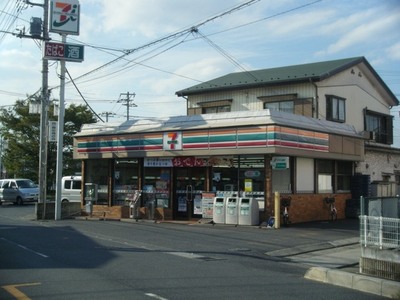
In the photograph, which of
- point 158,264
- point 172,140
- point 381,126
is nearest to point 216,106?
point 172,140

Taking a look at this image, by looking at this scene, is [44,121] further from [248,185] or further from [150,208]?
[248,185]

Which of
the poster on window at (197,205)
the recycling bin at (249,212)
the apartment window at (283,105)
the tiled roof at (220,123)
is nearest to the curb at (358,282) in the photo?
the recycling bin at (249,212)

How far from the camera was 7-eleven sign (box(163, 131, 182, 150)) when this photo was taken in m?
21.5

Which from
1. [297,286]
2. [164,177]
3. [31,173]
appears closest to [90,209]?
[164,177]

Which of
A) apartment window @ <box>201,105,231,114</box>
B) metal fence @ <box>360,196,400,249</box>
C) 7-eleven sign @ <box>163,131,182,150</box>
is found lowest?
metal fence @ <box>360,196,400,249</box>

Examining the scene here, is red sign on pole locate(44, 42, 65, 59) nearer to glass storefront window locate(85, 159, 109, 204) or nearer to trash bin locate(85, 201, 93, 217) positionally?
glass storefront window locate(85, 159, 109, 204)

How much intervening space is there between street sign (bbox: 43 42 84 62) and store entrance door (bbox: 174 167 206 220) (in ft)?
24.6

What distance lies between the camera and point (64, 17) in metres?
24.0

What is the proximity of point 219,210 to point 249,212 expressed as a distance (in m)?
1.39

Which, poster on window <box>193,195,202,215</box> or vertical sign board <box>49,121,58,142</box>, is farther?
vertical sign board <box>49,121,58,142</box>

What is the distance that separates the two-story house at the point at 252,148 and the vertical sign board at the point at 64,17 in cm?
527

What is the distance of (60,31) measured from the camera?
2373 centimetres

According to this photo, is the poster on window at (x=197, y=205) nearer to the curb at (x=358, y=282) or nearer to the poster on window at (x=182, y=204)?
the poster on window at (x=182, y=204)

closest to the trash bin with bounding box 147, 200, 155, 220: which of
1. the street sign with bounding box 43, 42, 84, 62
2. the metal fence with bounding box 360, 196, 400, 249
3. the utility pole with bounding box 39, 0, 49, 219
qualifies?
the utility pole with bounding box 39, 0, 49, 219
